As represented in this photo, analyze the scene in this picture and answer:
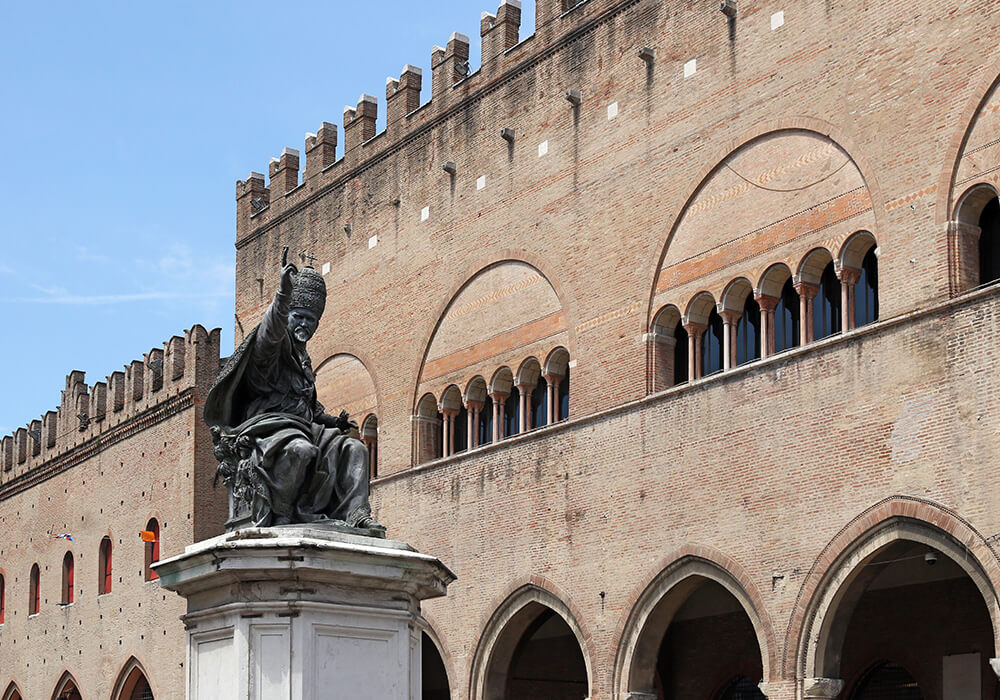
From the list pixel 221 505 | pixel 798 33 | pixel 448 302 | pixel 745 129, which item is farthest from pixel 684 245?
pixel 221 505

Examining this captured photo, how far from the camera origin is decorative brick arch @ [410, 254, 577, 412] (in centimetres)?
1938

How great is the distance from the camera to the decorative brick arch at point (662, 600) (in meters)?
16.3

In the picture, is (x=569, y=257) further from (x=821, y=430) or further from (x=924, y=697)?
(x=924, y=697)

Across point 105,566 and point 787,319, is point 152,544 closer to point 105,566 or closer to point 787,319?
point 105,566

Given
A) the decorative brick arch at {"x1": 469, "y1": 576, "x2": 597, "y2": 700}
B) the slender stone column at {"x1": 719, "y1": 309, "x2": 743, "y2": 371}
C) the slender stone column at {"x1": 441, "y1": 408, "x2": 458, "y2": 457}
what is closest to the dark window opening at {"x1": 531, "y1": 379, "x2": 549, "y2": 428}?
the slender stone column at {"x1": 441, "y1": 408, "x2": 458, "y2": 457}

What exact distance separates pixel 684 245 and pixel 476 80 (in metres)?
5.08

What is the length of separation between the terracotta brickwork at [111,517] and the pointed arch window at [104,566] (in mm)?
64

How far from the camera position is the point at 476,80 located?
21672mm

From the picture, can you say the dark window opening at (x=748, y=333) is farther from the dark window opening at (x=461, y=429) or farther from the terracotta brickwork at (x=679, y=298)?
the dark window opening at (x=461, y=429)

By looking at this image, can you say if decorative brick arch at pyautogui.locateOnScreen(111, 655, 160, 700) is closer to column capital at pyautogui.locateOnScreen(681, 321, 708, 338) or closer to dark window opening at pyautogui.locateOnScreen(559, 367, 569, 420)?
dark window opening at pyautogui.locateOnScreen(559, 367, 569, 420)

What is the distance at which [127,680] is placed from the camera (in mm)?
28000

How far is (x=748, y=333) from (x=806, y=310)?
113 centimetres

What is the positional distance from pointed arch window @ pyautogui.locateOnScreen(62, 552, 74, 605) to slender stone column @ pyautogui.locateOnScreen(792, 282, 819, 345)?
18446 mm

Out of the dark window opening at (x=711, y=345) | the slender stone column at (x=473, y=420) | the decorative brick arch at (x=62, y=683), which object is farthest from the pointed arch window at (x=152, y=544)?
the dark window opening at (x=711, y=345)
